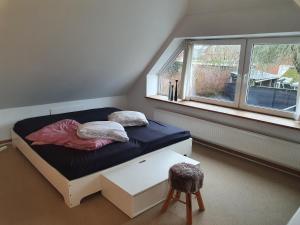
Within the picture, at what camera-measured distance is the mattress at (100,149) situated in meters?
2.05

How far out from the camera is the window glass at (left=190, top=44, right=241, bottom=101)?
3449 mm

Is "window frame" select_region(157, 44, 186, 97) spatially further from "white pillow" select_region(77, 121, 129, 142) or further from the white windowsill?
"white pillow" select_region(77, 121, 129, 142)

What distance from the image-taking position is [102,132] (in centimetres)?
242

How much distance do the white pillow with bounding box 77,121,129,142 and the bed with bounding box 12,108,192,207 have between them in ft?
0.26

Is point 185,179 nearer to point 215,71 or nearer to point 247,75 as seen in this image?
point 247,75

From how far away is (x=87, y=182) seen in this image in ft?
6.83

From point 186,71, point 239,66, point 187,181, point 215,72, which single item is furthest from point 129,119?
point 239,66

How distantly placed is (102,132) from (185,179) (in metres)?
1.01

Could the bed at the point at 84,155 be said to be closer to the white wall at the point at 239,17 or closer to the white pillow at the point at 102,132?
the white pillow at the point at 102,132

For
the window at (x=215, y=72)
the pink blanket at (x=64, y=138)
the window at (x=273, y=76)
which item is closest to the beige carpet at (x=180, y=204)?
the pink blanket at (x=64, y=138)

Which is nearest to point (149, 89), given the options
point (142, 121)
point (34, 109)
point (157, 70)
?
point (157, 70)

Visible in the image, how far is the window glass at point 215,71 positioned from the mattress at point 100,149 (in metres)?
1.11

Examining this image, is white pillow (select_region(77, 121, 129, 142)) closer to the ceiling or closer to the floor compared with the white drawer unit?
closer to the ceiling

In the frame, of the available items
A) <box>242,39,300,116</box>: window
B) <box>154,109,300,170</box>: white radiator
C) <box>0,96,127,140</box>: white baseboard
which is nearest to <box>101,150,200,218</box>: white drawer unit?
<box>154,109,300,170</box>: white radiator
